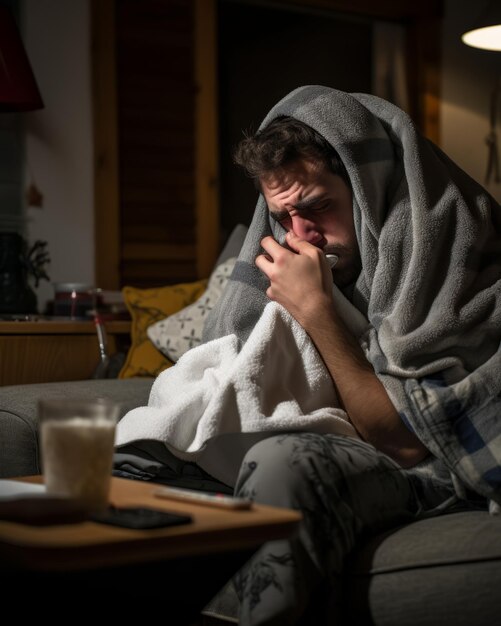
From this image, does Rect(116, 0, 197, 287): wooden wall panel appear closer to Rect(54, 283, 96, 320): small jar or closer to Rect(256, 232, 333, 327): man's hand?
Rect(54, 283, 96, 320): small jar

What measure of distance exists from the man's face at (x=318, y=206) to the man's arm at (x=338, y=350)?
0.05 metres

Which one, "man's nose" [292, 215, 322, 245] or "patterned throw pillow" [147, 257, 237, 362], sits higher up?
"man's nose" [292, 215, 322, 245]

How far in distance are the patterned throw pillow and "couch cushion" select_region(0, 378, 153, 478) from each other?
0.56m

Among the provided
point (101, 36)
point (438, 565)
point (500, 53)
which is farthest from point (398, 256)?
point (500, 53)

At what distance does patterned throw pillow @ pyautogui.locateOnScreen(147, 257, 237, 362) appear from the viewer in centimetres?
263

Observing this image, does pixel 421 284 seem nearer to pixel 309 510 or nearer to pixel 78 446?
pixel 309 510

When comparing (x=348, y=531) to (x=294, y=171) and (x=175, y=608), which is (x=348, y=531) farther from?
(x=294, y=171)

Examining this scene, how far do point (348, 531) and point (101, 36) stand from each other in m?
2.57

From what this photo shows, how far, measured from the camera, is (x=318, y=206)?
5.65ft

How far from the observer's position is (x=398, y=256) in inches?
64.2

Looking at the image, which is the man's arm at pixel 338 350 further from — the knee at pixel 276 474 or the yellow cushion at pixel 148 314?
the yellow cushion at pixel 148 314

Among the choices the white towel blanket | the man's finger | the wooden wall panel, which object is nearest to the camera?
the white towel blanket

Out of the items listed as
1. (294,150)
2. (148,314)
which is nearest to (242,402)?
(294,150)

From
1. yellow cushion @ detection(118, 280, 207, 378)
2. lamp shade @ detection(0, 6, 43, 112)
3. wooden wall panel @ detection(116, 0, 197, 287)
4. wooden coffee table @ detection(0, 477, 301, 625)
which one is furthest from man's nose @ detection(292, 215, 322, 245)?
wooden wall panel @ detection(116, 0, 197, 287)
